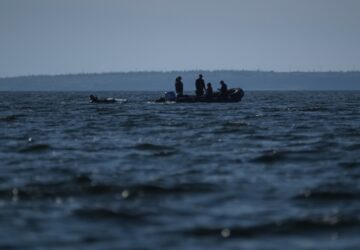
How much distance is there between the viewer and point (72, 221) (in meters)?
10.7

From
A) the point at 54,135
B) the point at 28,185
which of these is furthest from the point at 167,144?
the point at 28,185

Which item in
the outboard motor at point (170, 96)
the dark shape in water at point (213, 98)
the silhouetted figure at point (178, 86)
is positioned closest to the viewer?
the silhouetted figure at point (178, 86)

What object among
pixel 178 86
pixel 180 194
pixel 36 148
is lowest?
pixel 36 148

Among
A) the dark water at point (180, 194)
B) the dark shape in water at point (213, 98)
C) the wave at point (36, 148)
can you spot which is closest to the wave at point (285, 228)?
the dark water at point (180, 194)

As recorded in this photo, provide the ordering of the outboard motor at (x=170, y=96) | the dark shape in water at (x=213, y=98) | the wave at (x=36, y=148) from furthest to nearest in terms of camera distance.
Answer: the outboard motor at (x=170, y=96) < the dark shape in water at (x=213, y=98) < the wave at (x=36, y=148)

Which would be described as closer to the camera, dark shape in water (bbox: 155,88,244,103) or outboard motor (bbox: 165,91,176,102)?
dark shape in water (bbox: 155,88,244,103)

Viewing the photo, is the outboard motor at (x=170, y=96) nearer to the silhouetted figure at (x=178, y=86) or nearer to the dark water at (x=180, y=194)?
the silhouetted figure at (x=178, y=86)

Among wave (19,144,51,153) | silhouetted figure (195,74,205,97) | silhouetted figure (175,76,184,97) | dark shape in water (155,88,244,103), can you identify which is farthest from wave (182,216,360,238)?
dark shape in water (155,88,244,103)

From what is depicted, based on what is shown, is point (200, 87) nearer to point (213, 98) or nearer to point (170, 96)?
point (213, 98)

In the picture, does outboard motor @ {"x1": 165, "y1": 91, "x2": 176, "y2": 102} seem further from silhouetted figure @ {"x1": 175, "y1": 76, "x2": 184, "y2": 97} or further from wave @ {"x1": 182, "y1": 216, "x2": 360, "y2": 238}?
wave @ {"x1": 182, "y1": 216, "x2": 360, "y2": 238}

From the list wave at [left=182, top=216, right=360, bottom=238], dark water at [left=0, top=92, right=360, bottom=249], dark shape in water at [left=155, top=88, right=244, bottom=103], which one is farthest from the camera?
dark shape in water at [left=155, top=88, right=244, bottom=103]

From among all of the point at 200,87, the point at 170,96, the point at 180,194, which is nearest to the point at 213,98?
the point at 200,87

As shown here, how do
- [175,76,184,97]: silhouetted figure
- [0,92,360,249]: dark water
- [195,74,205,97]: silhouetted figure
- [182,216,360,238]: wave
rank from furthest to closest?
[195,74,205,97]: silhouetted figure → [175,76,184,97]: silhouetted figure → [182,216,360,238]: wave → [0,92,360,249]: dark water

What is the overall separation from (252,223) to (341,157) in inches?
343
